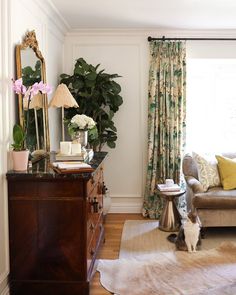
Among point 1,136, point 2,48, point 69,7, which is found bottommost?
point 1,136

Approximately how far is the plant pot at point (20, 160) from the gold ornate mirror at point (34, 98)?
0.30m

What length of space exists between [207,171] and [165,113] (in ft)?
3.28

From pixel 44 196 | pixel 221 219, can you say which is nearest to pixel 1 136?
pixel 44 196

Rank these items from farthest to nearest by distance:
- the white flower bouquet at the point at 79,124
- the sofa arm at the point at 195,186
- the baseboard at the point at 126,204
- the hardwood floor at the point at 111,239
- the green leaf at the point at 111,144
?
the baseboard at the point at 126,204
the green leaf at the point at 111,144
the sofa arm at the point at 195,186
the white flower bouquet at the point at 79,124
the hardwood floor at the point at 111,239

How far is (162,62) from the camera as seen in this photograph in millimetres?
4707

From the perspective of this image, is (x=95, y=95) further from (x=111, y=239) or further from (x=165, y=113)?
(x=111, y=239)

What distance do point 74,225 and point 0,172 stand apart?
63 centimetres

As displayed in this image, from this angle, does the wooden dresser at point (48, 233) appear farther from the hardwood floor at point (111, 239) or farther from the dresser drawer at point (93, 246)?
the hardwood floor at point (111, 239)

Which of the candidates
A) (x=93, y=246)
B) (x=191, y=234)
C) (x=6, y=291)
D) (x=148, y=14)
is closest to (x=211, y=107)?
(x=148, y=14)

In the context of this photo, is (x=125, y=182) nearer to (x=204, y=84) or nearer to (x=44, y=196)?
(x=204, y=84)

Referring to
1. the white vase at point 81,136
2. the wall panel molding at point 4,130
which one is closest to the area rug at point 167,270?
the wall panel molding at point 4,130

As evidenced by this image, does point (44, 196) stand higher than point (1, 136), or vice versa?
point (1, 136)

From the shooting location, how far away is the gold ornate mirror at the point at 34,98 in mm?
2807

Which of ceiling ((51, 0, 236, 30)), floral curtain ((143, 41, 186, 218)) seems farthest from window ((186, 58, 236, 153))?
ceiling ((51, 0, 236, 30))
